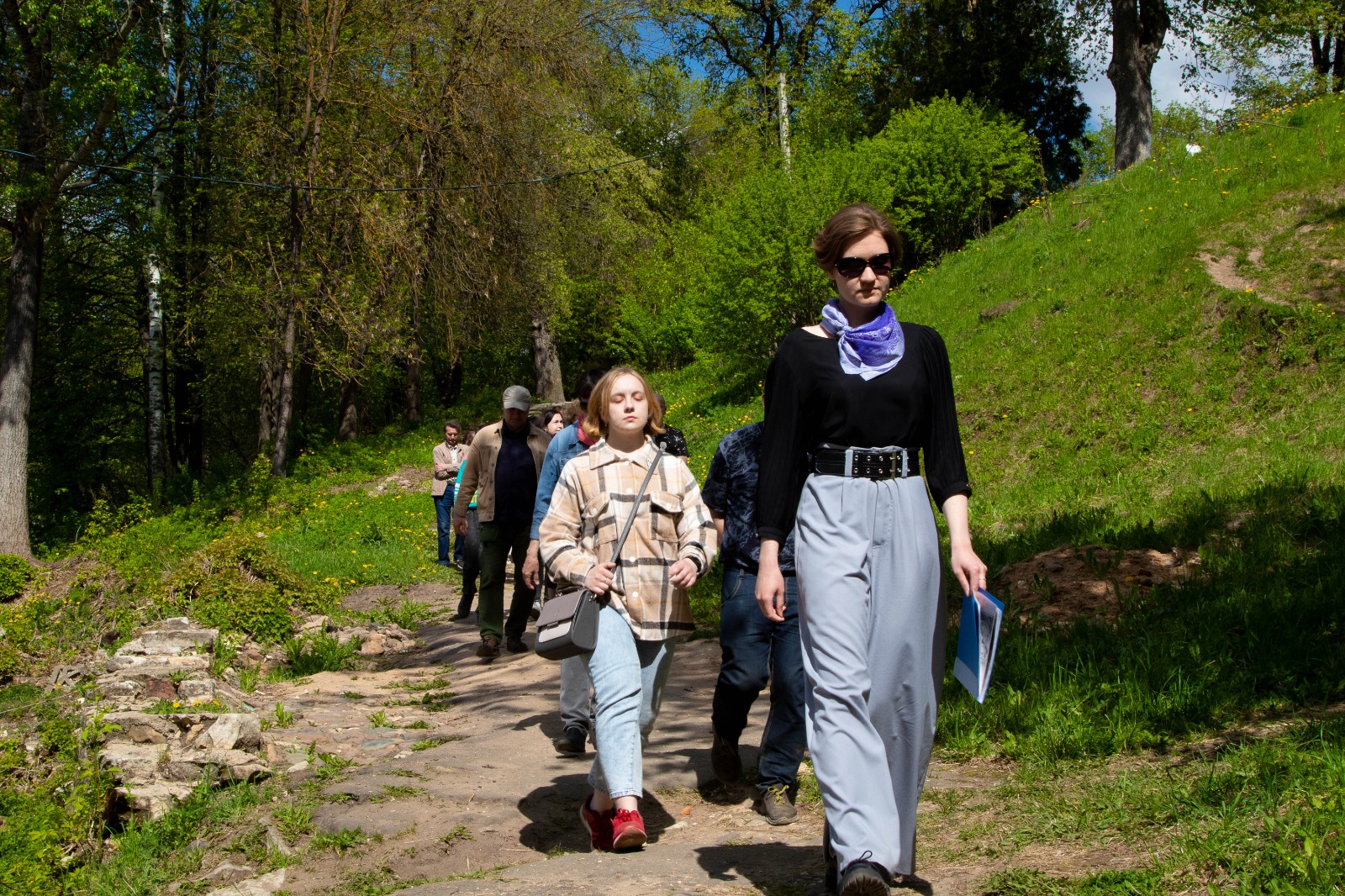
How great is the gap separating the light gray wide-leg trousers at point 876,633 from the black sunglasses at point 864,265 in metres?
0.65

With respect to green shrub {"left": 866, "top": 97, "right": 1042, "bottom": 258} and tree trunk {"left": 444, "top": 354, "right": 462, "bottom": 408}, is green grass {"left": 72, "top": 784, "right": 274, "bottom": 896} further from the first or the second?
tree trunk {"left": 444, "top": 354, "right": 462, "bottom": 408}

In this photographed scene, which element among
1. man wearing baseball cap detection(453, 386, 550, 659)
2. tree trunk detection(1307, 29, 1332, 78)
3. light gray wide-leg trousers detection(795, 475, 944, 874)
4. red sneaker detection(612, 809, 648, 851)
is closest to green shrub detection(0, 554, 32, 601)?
man wearing baseball cap detection(453, 386, 550, 659)

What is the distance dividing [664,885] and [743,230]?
61.8 ft

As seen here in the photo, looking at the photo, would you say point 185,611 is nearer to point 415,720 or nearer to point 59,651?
point 59,651

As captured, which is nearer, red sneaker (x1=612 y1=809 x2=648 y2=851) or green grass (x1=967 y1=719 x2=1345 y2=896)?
green grass (x1=967 y1=719 x2=1345 y2=896)

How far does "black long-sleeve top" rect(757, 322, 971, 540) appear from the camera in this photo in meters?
3.50

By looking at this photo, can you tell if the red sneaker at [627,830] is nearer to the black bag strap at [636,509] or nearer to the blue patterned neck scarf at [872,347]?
the black bag strap at [636,509]

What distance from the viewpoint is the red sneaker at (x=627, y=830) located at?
4.38 m

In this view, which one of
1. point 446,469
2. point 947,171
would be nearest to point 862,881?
point 446,469

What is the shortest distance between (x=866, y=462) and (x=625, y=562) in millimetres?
1511

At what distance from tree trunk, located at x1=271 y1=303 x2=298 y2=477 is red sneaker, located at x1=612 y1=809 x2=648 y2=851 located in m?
19.3

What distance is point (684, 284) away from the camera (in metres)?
35.1

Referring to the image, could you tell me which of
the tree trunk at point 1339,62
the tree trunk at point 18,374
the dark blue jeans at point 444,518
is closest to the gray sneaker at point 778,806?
the dark blue jeans at point 444,518

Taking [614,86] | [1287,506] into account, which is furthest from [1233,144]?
[614,86]
